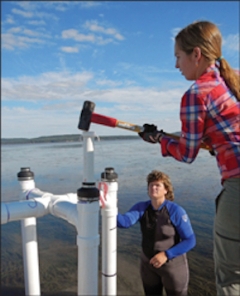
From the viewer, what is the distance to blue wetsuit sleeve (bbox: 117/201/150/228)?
2775 mm

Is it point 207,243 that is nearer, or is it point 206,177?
point 207,243

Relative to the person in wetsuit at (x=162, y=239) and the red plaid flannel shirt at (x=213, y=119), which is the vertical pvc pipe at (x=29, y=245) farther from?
the red plaid flannel shirt at (x=213, y=119)

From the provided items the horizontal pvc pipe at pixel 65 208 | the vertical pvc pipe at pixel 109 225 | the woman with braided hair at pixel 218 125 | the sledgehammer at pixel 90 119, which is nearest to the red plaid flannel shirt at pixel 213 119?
the woman with braided hair at pixel 218 125

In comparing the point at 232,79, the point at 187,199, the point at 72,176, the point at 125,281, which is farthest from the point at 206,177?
the point at 232,79

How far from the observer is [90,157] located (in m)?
1.74

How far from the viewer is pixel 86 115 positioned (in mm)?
1649

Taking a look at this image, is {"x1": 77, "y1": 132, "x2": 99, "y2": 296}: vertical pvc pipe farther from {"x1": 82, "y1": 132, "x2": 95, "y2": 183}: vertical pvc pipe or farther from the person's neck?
the person's neck

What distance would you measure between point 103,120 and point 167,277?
1.82 metres

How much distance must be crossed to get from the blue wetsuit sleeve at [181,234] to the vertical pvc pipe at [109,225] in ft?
2.08

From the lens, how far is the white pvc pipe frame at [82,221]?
5.18 ft

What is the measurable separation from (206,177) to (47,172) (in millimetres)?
6008

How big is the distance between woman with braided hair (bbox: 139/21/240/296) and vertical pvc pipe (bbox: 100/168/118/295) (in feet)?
2.78

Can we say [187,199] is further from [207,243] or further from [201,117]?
[201,117]

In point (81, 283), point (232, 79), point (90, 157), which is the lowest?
point (81, 283)
